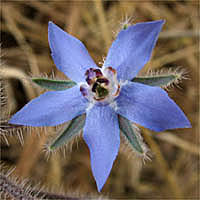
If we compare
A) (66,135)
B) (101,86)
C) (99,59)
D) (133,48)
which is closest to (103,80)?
(101,86)

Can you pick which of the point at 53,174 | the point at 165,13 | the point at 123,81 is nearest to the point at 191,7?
the point at 165,13

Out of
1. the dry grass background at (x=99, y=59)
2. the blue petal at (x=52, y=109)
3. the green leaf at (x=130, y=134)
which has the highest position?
the blue petal at (x=52, y=109)

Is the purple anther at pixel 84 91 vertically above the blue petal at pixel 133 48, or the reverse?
the blue petal at pixel 133 48

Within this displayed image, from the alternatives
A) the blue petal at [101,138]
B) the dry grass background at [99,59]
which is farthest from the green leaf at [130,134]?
the dry grass background at [99,59]

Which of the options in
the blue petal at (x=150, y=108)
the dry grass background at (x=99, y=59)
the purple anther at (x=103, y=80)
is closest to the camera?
the blue petal at (x=150, y=108)

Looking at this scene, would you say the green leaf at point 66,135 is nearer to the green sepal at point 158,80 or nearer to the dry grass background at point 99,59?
the green sepal at point 158,80

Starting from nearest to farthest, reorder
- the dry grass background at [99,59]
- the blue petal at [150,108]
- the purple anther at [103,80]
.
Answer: the blue petal at [150,108], the purple anther at [103,80], the dry grass background at [99,59]

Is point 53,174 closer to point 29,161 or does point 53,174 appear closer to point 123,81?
point 29,161

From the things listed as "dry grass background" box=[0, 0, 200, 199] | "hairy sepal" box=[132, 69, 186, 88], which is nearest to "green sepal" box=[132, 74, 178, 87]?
"hairy sepal" box=[132, 69, 186, 88]
